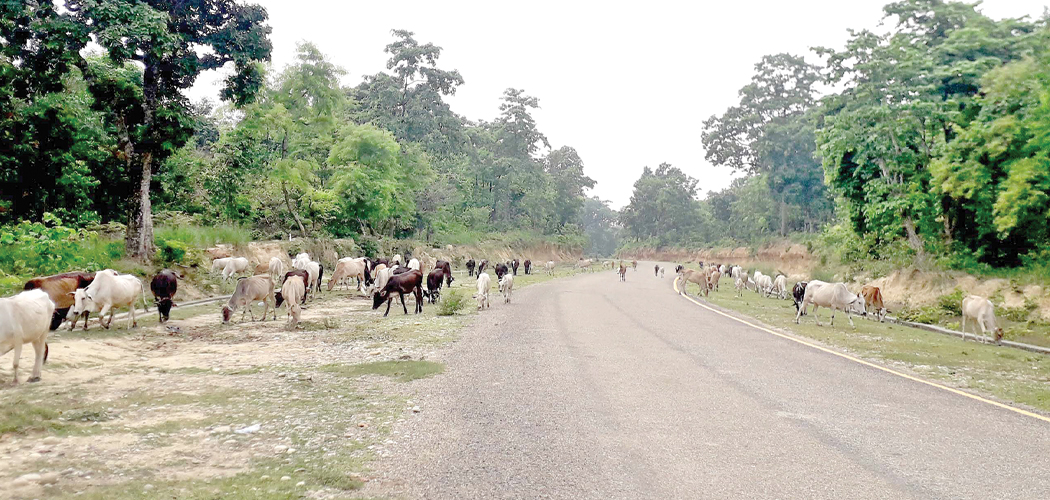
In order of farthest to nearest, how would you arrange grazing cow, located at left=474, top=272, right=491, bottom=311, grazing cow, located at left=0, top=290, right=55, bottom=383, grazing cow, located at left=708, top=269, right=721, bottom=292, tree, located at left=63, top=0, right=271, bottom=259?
grazing cow, located at left=708, top=269, right=721, bottom=292
grazing cow, located at left=474, top=272, right=491, bottom=311
tree, located at left=63, top=0, right=271, bottom=259
grazing cow, located at left=0, top=290, right=55, bottom=383

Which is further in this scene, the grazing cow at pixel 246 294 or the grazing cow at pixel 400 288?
the grazing cow at pixel 400 288

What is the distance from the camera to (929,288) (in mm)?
24062

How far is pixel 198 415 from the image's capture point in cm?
679

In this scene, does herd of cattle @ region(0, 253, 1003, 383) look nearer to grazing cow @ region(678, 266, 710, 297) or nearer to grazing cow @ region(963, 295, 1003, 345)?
grazing cow @ region(963, 295, 1003, 345)

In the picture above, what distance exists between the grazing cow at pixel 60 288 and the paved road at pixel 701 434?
28.5ft

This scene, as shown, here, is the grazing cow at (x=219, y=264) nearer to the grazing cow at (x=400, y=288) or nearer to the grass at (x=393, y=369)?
the grazing cow at (x=400, y=288)

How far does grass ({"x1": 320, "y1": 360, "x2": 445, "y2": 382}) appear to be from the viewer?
30.0ft

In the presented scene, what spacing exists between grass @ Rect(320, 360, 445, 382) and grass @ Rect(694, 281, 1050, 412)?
8037 mm

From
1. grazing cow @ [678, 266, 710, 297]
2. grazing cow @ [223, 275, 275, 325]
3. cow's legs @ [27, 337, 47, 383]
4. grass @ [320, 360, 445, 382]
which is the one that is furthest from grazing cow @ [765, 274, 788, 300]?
cow's legs @ [27, 337, 47, 383]

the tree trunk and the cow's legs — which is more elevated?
the tree trunk

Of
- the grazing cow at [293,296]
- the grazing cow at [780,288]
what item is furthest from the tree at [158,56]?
the grazing cow at [780,288]

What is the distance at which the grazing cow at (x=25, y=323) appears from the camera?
7.64 m

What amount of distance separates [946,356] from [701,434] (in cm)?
872

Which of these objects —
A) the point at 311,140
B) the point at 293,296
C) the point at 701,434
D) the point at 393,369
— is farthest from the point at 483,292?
the point at 311,140
